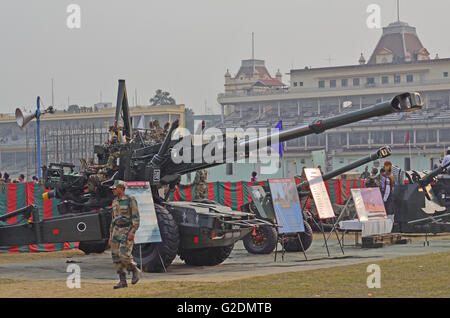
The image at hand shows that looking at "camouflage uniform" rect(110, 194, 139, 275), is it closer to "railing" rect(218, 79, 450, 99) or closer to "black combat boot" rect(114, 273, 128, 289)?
"black combat boot" rect(114, 273, 128, 289)

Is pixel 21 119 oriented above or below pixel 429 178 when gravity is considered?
above

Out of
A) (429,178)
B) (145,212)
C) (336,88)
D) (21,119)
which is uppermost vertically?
(336,88)

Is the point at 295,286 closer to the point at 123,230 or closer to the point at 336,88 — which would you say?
the point at 123,230

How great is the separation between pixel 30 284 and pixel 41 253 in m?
7.76

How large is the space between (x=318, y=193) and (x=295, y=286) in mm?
6816

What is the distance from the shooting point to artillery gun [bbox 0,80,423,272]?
1794cm

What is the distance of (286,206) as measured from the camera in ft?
65.6

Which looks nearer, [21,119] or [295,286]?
[295,286]

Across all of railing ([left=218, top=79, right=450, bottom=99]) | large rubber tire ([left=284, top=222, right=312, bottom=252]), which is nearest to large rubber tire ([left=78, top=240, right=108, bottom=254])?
large rubber tire ([left=284, top=222, right=312, bottom=252])

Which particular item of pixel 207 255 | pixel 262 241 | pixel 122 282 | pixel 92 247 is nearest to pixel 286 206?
pixel 207 255

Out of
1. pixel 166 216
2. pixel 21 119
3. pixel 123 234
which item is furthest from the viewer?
pixel 21 119

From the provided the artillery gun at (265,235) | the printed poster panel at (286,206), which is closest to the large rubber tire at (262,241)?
the artillery gun at (265,235)

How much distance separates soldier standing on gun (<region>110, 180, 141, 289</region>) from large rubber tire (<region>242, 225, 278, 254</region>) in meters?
6.81

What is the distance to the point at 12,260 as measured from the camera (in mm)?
22078
